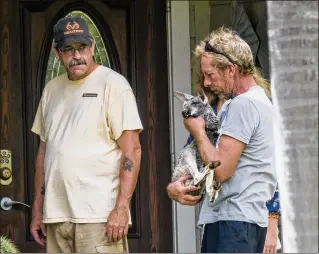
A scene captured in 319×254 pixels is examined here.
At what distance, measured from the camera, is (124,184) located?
5.44 metres

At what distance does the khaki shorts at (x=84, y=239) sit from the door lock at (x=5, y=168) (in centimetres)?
157

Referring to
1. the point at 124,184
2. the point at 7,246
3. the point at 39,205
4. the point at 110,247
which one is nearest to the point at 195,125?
the point at 124,184

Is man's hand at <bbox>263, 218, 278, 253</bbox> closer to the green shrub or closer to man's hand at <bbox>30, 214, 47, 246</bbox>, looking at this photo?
man's hand at <bbox>30, 214, 47, 246</bbox>

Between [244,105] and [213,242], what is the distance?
2.09 feet

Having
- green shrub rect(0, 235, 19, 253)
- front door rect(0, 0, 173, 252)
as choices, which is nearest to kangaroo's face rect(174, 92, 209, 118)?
green shrub rect(0, 235, 19, 253)

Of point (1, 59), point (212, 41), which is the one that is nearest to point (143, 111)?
point (1, 59)

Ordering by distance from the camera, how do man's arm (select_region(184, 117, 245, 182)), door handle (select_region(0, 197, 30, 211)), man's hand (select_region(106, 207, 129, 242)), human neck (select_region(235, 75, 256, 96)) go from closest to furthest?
man's arm (select_region(184, 117, 245, 182)) < human neck (select_region(235, 75, 256, 96)) < man's hand (select_region(106, 207, 129, 242)) < door handle (select_region(0, 197, 30, 211))

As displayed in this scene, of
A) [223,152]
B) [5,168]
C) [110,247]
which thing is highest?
[223,152]

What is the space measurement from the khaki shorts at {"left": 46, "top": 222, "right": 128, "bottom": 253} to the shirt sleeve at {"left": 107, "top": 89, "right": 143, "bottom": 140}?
50 centimetres

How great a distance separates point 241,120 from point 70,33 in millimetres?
1363

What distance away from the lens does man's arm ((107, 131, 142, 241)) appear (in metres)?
5.40

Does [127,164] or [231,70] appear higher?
[231,70]

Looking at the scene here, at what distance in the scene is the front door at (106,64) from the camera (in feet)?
23.2

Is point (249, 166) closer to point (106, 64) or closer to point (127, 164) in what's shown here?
point (127, 164)
